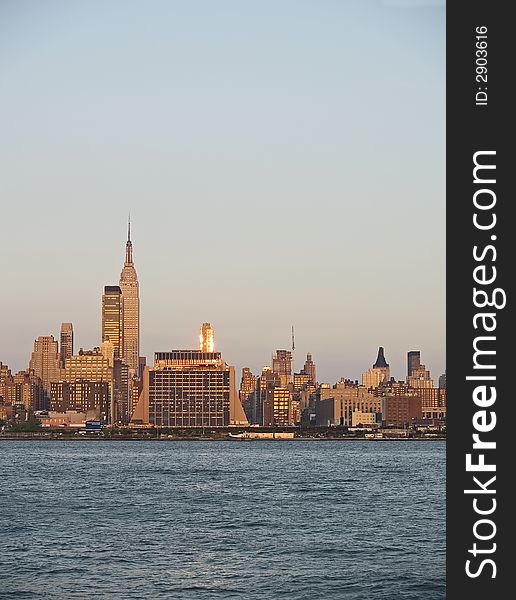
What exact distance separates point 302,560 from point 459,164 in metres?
25.3

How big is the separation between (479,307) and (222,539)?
30548mm

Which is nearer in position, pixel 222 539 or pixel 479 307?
pixel 479 307

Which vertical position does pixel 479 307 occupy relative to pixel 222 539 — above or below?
above

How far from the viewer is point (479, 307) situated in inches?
273

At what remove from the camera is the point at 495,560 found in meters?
7.00

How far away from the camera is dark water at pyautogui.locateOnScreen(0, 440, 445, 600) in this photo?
2639 cm

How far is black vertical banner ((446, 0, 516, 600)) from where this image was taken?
273 inches

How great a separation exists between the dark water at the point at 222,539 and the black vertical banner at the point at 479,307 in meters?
17.8

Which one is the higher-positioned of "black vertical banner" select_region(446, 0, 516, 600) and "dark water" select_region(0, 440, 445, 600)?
"black vertical banner" select_region(446, 0, 516, 600)

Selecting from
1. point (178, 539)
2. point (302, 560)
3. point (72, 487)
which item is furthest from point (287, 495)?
point (302, 560)

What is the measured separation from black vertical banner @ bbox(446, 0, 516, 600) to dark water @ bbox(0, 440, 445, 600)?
17.8 m

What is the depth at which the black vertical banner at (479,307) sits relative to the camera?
6.94m

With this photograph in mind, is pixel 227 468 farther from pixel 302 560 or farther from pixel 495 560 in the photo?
pixel 495 560

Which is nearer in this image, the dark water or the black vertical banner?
the black vertical banner
